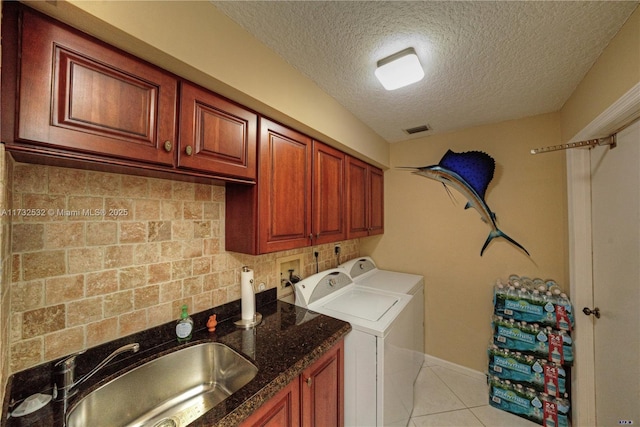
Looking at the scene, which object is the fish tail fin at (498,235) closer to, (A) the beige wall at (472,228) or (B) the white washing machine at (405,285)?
(A) the beige wall at (472,228)

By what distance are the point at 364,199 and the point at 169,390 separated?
192 cm

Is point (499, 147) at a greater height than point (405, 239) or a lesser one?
greater

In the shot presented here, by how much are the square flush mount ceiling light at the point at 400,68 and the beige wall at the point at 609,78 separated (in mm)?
838

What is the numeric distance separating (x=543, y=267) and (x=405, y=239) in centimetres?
114

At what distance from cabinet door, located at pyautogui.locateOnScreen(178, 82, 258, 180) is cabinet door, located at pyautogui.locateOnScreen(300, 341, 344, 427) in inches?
41.8

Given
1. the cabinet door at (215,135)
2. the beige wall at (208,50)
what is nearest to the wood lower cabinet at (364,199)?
the beige wall at (208,50)

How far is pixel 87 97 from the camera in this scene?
0.74 metres

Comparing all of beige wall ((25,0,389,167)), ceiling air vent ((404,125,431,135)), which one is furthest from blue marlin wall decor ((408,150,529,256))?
beige wall ((25,0,389,167))

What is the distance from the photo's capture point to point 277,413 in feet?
3.14

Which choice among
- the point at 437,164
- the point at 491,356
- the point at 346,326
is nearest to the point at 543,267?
the point at 491,356

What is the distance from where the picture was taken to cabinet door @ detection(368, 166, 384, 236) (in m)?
2.40

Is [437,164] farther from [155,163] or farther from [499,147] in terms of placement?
[155,163]

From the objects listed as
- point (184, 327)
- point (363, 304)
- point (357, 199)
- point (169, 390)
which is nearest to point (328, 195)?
point (357, 199)

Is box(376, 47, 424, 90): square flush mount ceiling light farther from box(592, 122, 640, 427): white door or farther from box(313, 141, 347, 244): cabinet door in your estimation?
box(592, 122, 640, 427): white door
